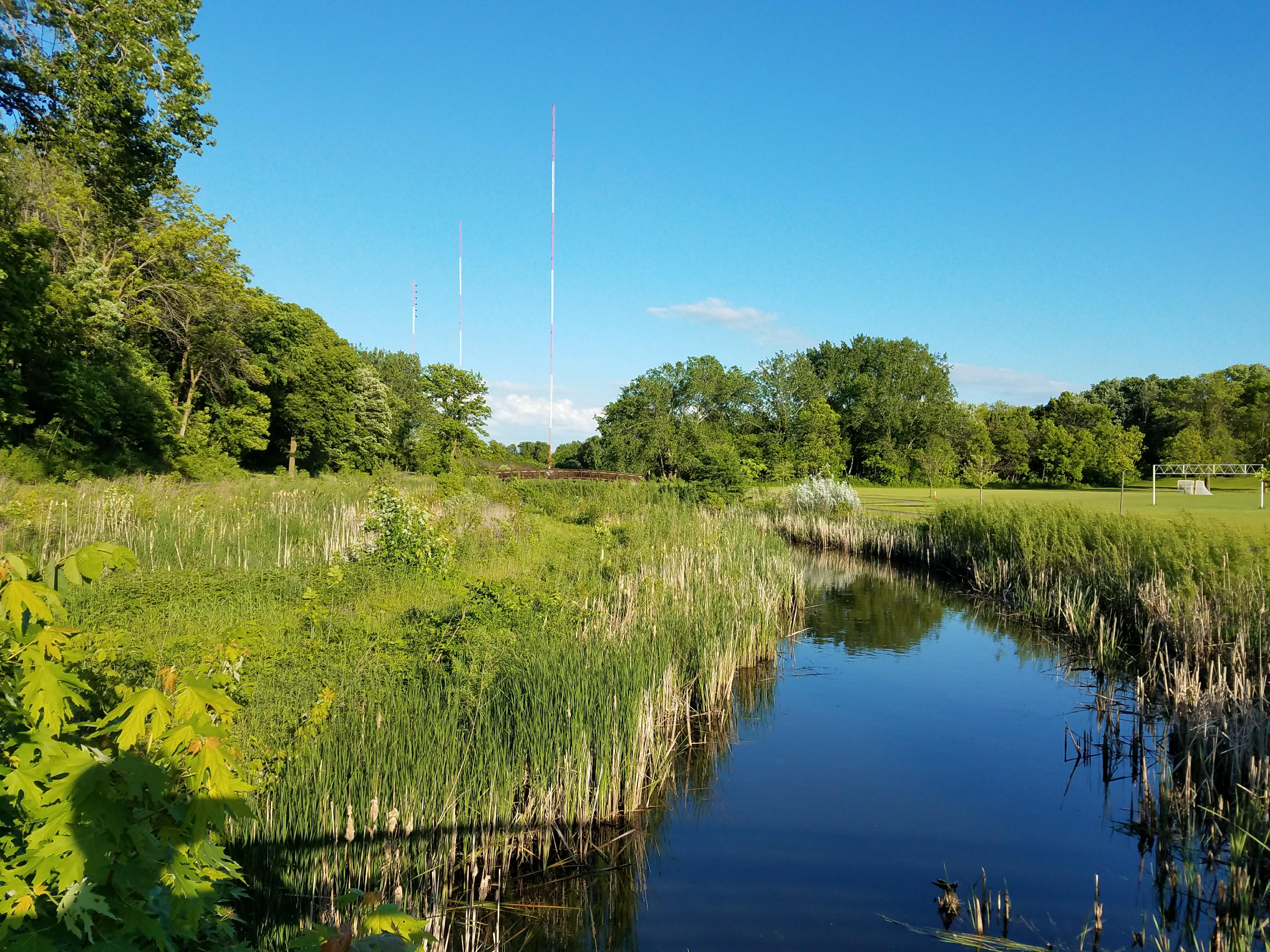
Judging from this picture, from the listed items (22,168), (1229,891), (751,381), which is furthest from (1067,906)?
(751,381)

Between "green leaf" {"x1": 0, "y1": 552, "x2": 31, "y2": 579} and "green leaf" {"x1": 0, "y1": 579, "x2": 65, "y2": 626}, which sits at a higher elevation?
"green leaf" {"x1": 0, "y1": 552, "x2": 31, "y2": 579}

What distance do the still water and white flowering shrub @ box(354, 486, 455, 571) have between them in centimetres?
503

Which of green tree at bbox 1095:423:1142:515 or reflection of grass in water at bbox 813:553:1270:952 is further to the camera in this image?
green tree at bbox 1095:423:1142:515

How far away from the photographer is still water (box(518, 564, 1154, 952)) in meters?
4.60

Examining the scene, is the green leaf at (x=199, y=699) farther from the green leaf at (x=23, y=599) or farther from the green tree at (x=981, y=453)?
the green tree at (x=981, y=453)

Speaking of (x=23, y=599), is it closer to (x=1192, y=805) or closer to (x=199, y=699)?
(x=199, y=699)

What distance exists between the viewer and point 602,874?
5.00 metres

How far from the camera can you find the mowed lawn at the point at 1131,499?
1878cm

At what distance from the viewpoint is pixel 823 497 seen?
25.4 meters

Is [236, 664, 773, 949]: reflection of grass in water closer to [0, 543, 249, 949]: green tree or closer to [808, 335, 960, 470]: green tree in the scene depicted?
[0, 543, 249, 949]: green tree

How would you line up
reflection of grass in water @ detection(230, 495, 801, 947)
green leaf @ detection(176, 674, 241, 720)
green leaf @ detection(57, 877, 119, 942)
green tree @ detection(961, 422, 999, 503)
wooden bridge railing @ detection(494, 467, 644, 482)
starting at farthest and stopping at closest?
green tree @ detection(961, 422, 999, 503)
wooden bridge railing @ detection(494, 467, 644, 482)
reflection of grass in water @ detection(230, 495, 801, 947)
green leaf @ detection(176, 674, 241, 720)
green leaf @ detection(57, 877, 119, 942)

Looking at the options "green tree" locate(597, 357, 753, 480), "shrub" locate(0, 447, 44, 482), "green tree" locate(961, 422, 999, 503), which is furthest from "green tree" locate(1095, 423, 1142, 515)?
"shrub" locate(0, 447, 44, 482)

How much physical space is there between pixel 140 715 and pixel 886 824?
5731 millimetres

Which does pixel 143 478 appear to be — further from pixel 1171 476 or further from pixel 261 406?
pixel 1171 476
